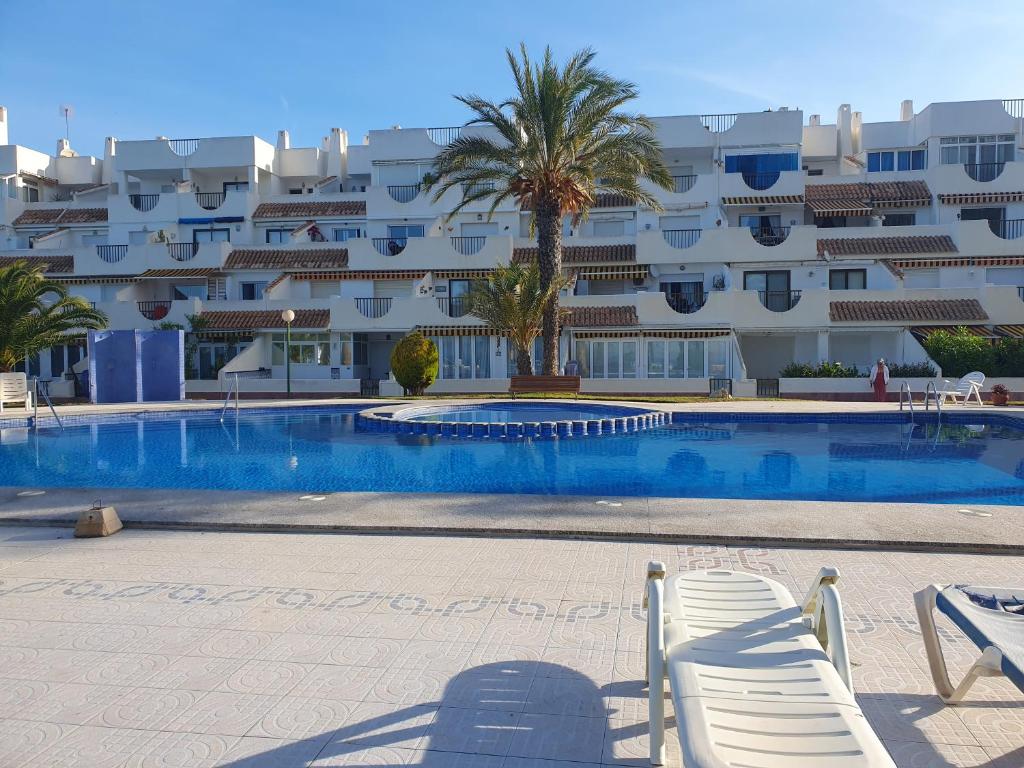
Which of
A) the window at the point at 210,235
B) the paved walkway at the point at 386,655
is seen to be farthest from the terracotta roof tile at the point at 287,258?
the paved walkway at the point at 386,655

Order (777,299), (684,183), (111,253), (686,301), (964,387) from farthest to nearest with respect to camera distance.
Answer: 1. (111,253)
2. (684,183)
3. (777,299)
4. (686,301)
5. (964,387)

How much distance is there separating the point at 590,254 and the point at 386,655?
3070 cm

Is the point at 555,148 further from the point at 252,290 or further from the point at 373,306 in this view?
the point at 252,290

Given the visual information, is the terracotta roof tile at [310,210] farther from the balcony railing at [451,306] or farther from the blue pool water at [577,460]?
the blue pool water at [577,460]

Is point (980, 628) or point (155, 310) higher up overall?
point (155, 310)

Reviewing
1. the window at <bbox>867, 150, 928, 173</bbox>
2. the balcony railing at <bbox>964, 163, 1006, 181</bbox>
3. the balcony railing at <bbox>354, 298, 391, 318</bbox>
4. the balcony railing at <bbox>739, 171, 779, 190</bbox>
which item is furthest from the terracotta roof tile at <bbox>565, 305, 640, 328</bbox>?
the balcony railing at <bbox>964, 163, 1006, 181</bbox>

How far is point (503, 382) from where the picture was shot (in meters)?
30.1

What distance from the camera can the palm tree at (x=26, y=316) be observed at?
1006 inches

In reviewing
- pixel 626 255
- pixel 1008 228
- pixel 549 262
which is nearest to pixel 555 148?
pixel 549 262

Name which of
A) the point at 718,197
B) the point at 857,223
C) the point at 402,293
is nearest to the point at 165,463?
the point at 402,293

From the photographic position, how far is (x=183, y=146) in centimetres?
4109

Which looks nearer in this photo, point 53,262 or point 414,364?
point 414,364

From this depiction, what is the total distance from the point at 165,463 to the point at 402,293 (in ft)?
71.5

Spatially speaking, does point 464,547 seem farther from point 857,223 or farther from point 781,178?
point 857,223
